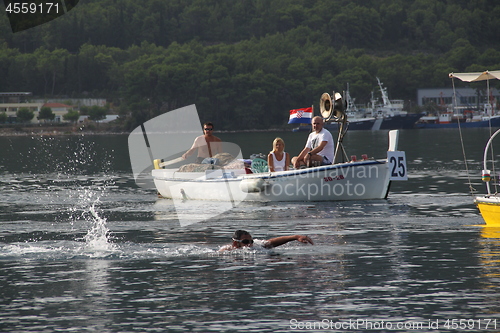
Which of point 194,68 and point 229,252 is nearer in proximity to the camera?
point 229,252

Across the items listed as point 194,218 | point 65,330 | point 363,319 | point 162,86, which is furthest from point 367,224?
point 162,86

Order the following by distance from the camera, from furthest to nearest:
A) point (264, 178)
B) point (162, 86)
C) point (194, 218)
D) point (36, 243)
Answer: point (162, 86) < point (264, 178) < point (194, 218) < point (36, 243)

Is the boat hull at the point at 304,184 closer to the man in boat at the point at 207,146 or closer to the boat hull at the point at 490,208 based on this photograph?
the man in boat at the point at 207,146

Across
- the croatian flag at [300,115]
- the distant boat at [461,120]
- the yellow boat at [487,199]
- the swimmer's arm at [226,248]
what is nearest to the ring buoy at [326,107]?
the croatian flag at [300,115]

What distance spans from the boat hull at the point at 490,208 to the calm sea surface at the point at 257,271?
280 millimetres

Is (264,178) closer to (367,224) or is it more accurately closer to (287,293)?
(367,224)

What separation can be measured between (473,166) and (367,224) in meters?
27.2

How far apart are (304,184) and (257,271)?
1062cm

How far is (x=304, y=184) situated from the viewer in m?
26.2

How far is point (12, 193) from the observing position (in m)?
34.6

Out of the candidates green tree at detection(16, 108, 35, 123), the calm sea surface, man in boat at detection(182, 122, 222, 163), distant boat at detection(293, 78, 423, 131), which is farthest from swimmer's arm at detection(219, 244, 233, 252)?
green tree at detection(16, 108, 35, 123)

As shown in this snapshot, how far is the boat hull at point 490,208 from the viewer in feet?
64.8

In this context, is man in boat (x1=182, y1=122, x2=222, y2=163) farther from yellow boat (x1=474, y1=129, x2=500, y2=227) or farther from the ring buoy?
yellow boat (x1=474, y1=129, x2=500, y2=227)

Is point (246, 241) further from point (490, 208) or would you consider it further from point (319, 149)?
point (319, 149)
